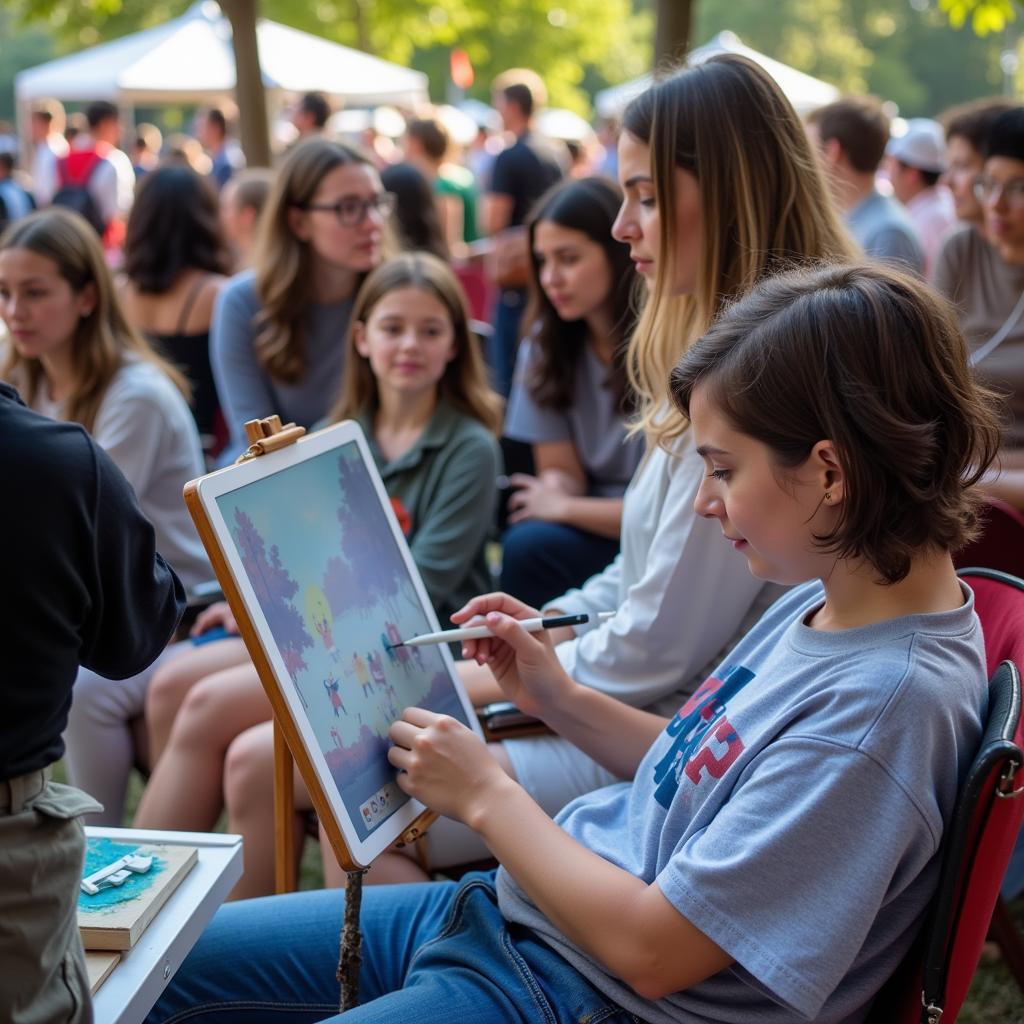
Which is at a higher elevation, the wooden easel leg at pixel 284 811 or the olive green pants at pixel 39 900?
the olive green pants at pixel 39 900

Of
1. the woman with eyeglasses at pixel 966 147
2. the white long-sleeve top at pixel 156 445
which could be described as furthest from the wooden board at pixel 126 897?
the woman with eyeglasses at pixel 966 147

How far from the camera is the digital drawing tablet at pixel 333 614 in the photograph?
4.96 feet

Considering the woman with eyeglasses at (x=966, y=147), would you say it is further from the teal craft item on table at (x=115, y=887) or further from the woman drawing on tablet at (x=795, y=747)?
the teal craft item on table at (x=115, y=887)

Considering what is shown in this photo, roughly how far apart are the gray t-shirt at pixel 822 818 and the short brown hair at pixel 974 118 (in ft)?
10.9

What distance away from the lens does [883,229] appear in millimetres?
4488

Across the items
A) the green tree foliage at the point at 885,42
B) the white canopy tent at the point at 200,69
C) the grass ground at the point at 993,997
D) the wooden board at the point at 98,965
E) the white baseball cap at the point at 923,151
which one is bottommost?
the grass ground at the point at 993,997

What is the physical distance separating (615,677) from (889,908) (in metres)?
0.76

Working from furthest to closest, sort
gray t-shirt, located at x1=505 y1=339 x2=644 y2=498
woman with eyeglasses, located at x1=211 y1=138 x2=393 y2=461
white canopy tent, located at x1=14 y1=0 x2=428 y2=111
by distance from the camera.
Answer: white canopy tent, located at x1=14 y1=0 x2=428 y2=111
woman with eyeglasses, located at x1=211 y1=138 x2=393 y2=461
gray t-shirt, located at x1=505 y1=339 x2=644 y2=498

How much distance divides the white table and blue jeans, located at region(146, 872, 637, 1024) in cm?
14

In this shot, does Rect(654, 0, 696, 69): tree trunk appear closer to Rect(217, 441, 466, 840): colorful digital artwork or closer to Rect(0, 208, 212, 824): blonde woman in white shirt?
Rect(0, 208, 212, 824): blonde woman in white shirt

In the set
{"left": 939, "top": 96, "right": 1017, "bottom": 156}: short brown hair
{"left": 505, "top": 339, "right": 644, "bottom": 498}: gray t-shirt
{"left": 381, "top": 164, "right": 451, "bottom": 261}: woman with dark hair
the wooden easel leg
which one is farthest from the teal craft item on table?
{"left": 381, "top": 164, "right": 451, "bottom": 261}: woman with dark hair

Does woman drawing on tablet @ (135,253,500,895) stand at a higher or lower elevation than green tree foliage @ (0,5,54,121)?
lower

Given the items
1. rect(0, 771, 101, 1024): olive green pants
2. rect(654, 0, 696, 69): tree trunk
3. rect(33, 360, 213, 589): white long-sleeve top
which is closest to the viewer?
rect(0, 771, 101, 1024): olive green pants

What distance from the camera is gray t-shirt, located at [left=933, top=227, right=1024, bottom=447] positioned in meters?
3.20
